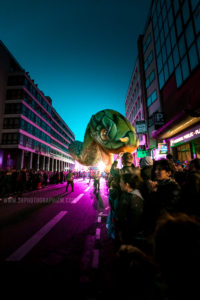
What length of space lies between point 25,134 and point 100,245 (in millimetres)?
30032

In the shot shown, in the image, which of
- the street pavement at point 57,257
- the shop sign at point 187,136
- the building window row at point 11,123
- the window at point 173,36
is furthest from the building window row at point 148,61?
the building window row at point 11,123

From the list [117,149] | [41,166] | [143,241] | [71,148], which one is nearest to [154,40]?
[71,148]

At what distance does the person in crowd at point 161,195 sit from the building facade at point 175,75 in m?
7.90

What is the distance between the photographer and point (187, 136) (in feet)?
31.6

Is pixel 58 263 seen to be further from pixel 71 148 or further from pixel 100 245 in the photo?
pixel 71 148

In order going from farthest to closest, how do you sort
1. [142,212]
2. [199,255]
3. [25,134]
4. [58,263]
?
[25,134] → [58,263] → [142,212] → [199,255]

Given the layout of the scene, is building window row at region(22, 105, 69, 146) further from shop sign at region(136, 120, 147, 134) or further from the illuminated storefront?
the illuminated storefront

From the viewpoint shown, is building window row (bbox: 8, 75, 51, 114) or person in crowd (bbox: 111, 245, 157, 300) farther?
building window row (bbox: 8, 75, 51, 114)

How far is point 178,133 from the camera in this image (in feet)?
35.9

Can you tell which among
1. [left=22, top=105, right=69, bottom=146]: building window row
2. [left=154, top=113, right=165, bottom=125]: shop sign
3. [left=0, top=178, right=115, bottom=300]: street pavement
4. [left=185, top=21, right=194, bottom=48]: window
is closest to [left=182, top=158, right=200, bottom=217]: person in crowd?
[left=0, top=178, right=115, bottom=300]: street pavement

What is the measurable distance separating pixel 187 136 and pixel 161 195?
9.75 meters

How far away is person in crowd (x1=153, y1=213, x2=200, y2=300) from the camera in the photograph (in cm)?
76

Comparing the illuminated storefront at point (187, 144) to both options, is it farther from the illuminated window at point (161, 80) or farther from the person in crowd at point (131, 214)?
the person in crowd at point (131, 214)

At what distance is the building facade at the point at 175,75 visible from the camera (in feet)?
28.9
